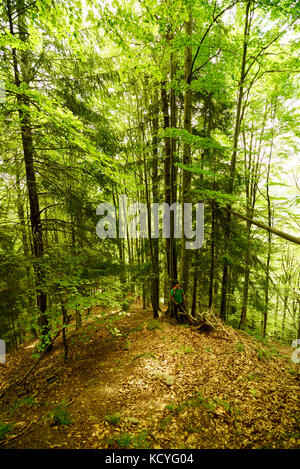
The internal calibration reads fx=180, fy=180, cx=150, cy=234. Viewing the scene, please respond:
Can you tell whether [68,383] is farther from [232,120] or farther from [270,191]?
[270,191]

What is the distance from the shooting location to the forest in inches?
129

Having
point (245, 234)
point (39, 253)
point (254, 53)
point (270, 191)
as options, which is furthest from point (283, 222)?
point (39, 253)

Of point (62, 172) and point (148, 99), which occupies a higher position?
point (148, 99)

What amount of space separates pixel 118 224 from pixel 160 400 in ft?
16.7

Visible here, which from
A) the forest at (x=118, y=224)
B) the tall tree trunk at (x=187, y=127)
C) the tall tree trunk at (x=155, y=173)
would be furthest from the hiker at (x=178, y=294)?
the tall tree trunk at (x=155, y=173)

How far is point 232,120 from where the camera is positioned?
9.01 meters

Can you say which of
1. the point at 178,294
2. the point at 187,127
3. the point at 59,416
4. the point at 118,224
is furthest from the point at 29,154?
the point at 178,294

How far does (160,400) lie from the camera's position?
12.1 feet

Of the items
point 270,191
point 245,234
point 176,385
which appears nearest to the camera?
point 176,385

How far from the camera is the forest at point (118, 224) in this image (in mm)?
3285

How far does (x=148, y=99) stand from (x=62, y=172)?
15.7ft

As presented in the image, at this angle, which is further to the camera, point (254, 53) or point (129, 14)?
point (254, 53)

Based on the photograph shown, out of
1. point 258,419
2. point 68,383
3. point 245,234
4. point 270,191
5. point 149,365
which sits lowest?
point 68,383

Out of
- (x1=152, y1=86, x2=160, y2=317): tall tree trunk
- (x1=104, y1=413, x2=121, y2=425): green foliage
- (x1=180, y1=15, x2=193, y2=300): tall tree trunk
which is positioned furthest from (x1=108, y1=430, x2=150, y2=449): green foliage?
(x1=152, y1=86, x2=160, y2=317): tall tree trunk
